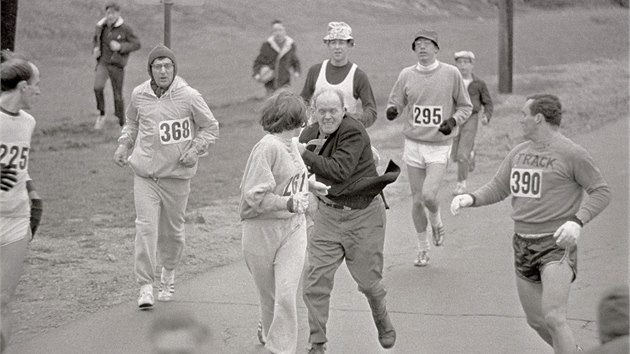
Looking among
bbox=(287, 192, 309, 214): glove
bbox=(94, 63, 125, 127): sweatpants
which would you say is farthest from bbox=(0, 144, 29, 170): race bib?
bbox=(94, 63, 125, 127): sweatpants

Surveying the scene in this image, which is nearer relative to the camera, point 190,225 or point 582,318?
point 582,318

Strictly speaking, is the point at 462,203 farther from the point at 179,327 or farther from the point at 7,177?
the point at 179,327

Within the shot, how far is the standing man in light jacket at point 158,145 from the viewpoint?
870cm

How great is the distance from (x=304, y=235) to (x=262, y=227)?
307 millimetres

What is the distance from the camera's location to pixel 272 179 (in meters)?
6.99

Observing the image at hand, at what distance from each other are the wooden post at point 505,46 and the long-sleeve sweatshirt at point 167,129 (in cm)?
1578

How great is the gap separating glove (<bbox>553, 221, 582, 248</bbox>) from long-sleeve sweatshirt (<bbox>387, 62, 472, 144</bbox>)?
3.58 metres

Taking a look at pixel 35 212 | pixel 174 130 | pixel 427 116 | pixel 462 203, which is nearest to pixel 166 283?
pixel 174 130

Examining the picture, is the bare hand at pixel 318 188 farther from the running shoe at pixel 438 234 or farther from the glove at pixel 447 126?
the running shoe at pixel 438 234

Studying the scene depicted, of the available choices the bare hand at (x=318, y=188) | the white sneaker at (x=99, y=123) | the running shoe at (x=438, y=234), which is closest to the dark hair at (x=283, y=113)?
the bare hand at (x=318, y=188)

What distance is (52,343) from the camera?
7.85 m

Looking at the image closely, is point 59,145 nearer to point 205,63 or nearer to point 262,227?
point 205,63

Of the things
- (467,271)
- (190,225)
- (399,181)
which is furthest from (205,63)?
(467,271)

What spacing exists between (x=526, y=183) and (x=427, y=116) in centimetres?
339
